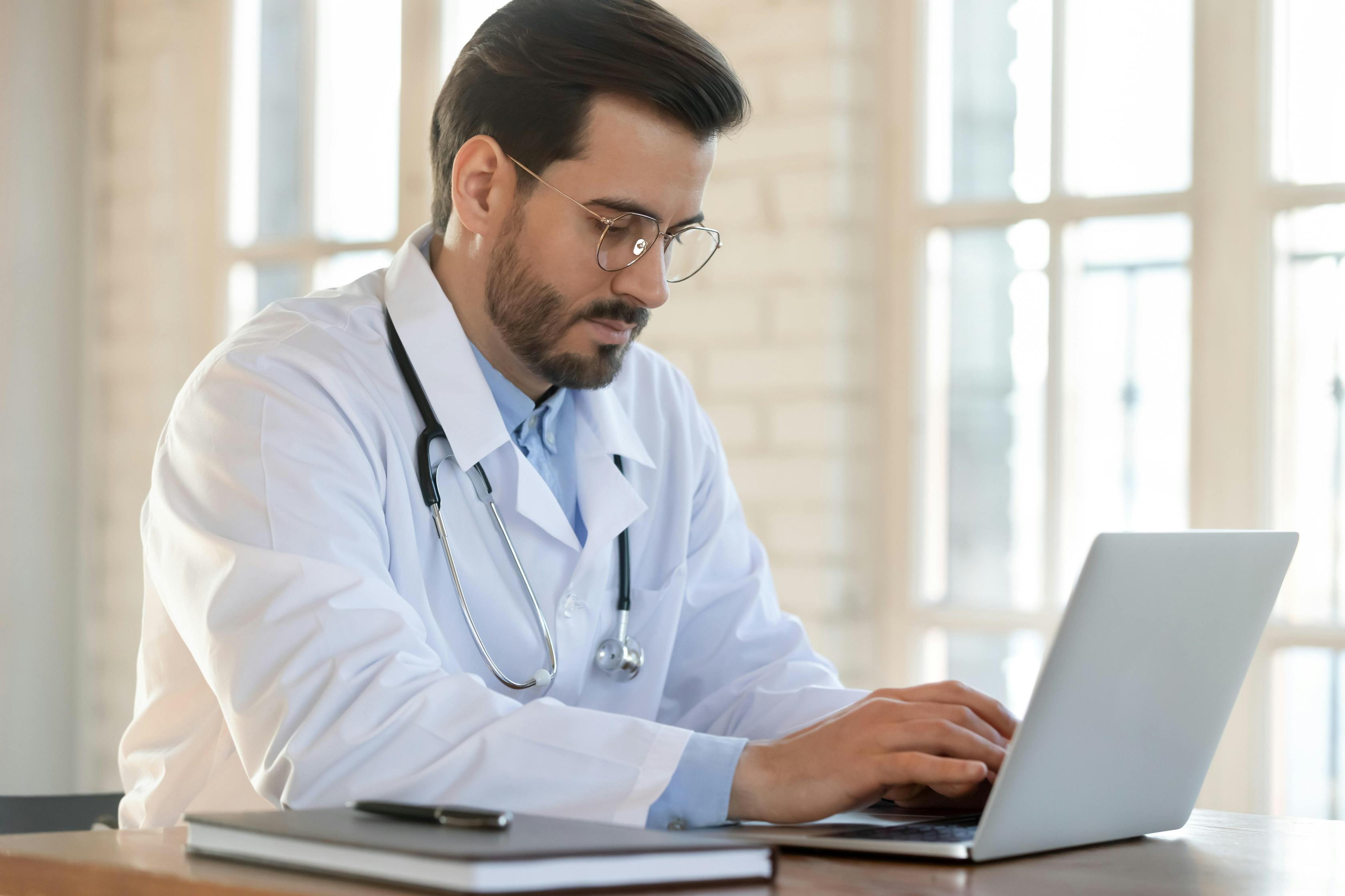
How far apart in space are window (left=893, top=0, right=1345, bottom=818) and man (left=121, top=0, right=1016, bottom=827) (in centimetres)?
90

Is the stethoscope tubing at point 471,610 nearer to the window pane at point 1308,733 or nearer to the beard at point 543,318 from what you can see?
the beard at point 543,318

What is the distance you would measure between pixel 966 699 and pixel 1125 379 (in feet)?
4.82

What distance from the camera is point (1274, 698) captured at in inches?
92.2

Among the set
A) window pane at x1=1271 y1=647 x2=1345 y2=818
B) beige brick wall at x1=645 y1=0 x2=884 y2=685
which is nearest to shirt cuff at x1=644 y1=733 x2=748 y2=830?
beige brick wall at x1=645 y1=0 x2=884 y2=685

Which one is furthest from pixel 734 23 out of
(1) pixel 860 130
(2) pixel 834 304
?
(2) pixel 834 304

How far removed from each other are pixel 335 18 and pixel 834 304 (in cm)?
153

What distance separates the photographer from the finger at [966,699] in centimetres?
114

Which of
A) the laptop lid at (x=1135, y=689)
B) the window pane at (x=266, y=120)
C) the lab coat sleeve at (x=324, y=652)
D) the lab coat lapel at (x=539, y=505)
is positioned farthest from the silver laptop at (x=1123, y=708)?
the window pane at (x=266, y=120)

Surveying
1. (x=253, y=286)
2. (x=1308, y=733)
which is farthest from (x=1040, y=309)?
(x=253, y=286)

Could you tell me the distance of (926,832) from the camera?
1.04 m

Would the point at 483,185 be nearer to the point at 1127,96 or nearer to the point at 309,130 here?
the point at 1127,96

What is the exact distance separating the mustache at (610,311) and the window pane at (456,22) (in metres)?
1.72

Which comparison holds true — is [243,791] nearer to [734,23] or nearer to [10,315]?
[734,23]

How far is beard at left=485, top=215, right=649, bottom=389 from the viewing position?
1562 mm
